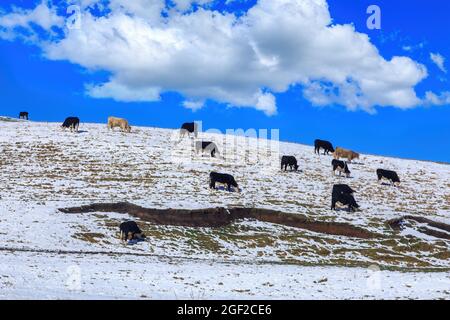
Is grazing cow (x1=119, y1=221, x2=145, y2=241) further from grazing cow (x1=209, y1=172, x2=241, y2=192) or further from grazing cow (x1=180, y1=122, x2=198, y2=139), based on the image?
grazing cow (x1=180, y1=122, x2=198, y2=139)

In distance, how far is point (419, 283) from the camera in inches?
727

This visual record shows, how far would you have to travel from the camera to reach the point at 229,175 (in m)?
40.2

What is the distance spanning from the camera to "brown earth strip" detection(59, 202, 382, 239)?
31.1m

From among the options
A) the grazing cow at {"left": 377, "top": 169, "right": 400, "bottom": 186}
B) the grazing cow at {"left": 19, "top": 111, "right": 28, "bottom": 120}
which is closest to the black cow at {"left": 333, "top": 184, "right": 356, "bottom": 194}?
the grazing cow at {"left": 377, "top": 169, "right": 400, "bottom": 186}

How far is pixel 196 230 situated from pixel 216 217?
273 cm

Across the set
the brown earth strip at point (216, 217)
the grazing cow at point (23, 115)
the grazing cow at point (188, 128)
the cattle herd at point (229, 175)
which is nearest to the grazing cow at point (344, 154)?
the cattle herd at point (229, 175)

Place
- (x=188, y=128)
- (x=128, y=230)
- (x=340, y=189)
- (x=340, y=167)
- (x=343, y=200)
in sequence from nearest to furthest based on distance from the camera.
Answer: (x=128, y=230) < (x=343, y=200) < (x=340, y=189) < (x=340, y=167) < (x=188, y=128)

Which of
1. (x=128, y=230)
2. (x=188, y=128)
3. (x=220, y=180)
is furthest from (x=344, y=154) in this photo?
(x=128, y=230)

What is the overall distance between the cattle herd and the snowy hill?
2.98ft

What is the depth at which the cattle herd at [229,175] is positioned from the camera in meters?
27.5

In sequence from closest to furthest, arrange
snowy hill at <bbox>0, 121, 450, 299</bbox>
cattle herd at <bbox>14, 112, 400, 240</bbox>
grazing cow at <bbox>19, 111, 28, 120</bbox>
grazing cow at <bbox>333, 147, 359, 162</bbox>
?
snowy hill at <bbox>0, 121, 450, 299</bbox>, cattle herd at <bbox>14, 112, 400, 240</bbox>, grazing cow at <bbox>333, 147, 359, 162</bbox>, grazing cow at <bbox>19, 111, 28, 120</bbox>

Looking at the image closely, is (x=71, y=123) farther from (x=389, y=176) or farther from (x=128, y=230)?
(x=128, y=230)
